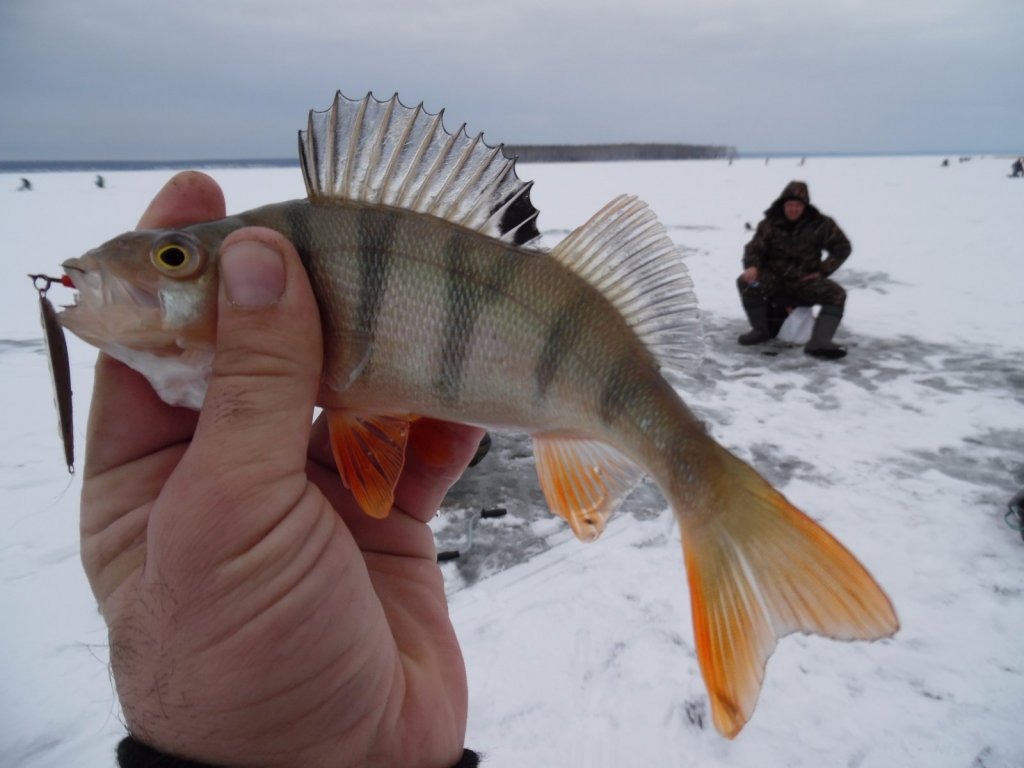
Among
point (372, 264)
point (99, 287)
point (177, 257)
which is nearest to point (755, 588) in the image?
point (372, 264)

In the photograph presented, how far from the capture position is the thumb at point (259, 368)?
4.11 ft

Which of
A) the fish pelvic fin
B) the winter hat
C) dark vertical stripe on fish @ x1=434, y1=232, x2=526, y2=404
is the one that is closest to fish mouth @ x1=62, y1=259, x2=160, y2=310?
dark vertical stripe on fish @ x1=434, y1=232, x2=526, y2=404

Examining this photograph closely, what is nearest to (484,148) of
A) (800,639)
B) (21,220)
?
(800,639)

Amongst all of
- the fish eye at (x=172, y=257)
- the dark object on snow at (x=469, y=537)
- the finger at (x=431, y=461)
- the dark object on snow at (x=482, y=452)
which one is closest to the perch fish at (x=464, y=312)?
the fish eye at (x=172, y=257)

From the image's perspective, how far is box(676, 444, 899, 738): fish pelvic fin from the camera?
3.86 feet

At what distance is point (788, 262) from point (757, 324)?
77cm

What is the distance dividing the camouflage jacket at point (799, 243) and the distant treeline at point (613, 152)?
52752 mm

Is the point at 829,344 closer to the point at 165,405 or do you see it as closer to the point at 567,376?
the point at 567,376

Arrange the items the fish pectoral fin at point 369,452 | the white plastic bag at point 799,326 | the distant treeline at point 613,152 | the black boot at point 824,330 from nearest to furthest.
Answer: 1. the fish pectoral fin at point 369,452
2. the black boot at point 824,330
3. the white plastic bag at point 799,326
4. the distant treeline at point 613,152

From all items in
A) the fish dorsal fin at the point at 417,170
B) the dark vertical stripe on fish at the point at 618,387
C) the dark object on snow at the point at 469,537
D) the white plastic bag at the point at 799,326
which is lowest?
the dark object on snow at the point at 469,537

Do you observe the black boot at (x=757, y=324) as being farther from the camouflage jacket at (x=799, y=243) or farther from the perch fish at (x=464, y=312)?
the perch fish at (x=464, y=312)

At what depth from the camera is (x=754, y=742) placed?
7.02 feet

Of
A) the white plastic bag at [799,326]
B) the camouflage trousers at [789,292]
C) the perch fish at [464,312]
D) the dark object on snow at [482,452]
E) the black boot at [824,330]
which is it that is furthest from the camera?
the white plastic bag at [799,326]

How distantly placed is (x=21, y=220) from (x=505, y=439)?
16541 mm
